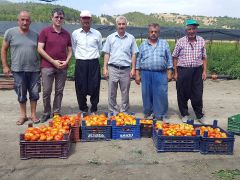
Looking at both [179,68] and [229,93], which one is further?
[229,93]

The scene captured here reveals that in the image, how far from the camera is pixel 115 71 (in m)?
7.14

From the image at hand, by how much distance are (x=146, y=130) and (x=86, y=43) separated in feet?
6.84

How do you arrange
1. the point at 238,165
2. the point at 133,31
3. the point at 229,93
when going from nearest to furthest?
the point at 238,165 → the point at 229,93 → the point at 133,31

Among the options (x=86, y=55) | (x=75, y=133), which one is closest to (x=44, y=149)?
(x=75, y=133)

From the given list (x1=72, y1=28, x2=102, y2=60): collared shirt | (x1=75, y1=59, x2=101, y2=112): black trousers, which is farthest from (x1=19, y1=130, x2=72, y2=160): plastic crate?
(x1=72, y1=28, x2=102, y2=60): collared shirt

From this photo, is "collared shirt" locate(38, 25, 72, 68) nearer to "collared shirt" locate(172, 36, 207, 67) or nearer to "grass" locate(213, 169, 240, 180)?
"collared shirt" locate(172, 36, 207, 67)

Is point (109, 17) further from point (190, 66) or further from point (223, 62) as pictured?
point (190, 66)

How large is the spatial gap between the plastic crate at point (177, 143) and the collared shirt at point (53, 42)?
2.51 m

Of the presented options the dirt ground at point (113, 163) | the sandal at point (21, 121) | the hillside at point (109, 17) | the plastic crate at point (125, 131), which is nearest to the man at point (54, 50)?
the sandal at point (21, 121)

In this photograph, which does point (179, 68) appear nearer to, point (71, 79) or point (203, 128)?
point (203, 128)

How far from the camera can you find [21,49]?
6594 millimetres

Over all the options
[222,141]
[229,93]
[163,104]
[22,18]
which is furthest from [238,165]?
[229,93]

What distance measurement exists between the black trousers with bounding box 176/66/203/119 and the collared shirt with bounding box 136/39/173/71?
0.38 metres

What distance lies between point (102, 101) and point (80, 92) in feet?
6.97
